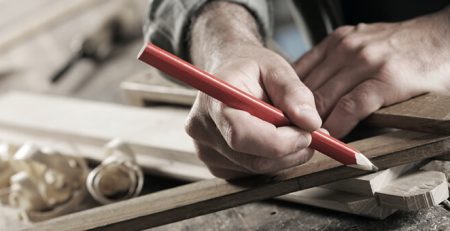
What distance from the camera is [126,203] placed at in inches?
38.4

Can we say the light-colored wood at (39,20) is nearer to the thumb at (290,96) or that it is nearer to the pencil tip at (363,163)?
the thumb at (290,96)

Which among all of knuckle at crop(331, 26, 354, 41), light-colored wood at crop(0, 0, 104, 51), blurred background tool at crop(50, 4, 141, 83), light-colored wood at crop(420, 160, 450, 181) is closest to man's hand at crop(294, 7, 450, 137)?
knuckle at crop(331, 26, 354, 41)

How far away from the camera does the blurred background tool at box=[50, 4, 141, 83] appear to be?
2217mm

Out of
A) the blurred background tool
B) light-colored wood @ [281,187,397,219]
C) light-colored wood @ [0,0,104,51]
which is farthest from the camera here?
light-colored wood @ [0,0,104,51]

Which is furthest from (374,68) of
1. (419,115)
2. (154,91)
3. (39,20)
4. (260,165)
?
(39,20)

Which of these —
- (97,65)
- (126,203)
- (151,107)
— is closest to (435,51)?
(126,203)

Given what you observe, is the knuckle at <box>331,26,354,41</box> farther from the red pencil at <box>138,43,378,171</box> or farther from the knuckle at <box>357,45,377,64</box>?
the red pencil at <box>138,43,378,171</box>

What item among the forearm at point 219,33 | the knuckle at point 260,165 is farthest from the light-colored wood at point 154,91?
the knuckle at point 260,165

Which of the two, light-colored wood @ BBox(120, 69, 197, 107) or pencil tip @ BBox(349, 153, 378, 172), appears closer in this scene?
pencil tip @ BBox(349, 153, 378, 172)

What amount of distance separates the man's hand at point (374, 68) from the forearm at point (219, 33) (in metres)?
0.13

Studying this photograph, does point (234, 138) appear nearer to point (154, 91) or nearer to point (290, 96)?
point (290, 96)

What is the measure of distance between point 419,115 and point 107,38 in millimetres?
1617

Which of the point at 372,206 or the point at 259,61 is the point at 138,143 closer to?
the point at 259,61

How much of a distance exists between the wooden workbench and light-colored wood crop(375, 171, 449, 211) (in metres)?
0.04
